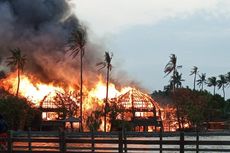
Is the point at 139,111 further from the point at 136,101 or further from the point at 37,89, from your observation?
the point at 37,89

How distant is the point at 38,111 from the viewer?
412 feet

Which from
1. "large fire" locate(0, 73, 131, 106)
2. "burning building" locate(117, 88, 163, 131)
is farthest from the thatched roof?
"large fire" locate(0, 73, 131, 106)

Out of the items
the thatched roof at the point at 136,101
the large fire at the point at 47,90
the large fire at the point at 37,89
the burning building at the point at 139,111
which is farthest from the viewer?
the large fire at the point at 37,89

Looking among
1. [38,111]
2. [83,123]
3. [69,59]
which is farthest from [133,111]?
[69,59]

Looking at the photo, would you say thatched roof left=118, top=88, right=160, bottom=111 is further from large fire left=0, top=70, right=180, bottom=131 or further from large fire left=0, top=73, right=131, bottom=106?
large fire left=0, top=73, right=131, bottom=106

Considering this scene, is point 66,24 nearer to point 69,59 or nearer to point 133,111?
point 69,59

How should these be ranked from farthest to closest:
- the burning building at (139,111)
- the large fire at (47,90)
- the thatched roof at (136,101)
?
the large fire at (47,90)
the thatched roof at (136,101)
the burning building at (139,111)

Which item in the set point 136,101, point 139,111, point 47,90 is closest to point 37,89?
point 47,90

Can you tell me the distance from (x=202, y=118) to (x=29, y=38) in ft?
144

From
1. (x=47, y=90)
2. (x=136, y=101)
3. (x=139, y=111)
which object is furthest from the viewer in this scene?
(x=47, y=90)

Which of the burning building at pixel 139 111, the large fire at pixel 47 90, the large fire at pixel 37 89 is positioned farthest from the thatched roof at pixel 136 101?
the large fire at pixel 37 89

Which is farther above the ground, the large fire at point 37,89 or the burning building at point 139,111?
the large fire at point 37,89

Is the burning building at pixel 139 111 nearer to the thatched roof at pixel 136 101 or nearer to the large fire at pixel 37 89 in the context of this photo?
the thatched roof at pixel 136 101

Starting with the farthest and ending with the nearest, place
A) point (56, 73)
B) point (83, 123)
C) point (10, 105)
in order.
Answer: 1. point (56, 73)
2. point (83, 123)
3. point (10, 105)
